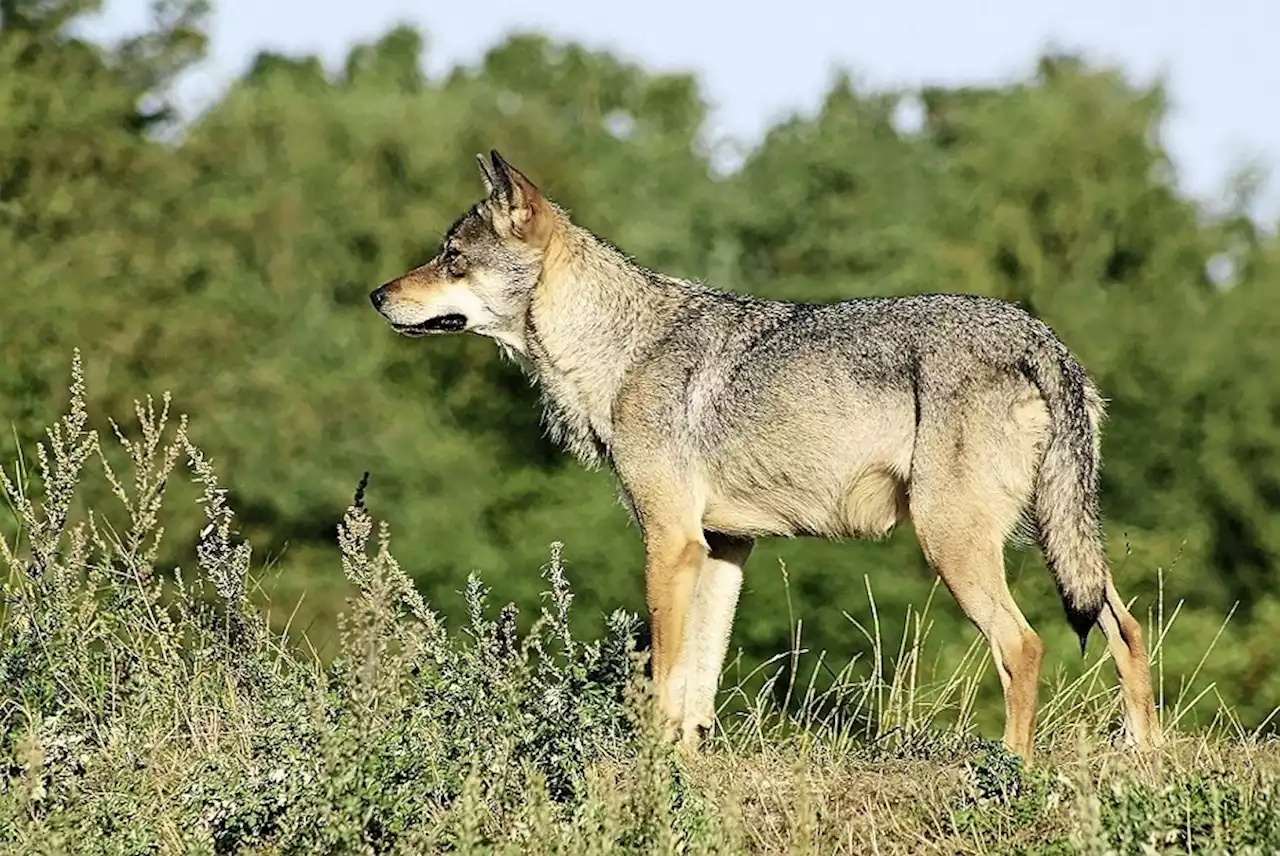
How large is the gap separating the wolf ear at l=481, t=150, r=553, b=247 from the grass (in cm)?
203

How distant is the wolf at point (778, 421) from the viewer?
7848mm

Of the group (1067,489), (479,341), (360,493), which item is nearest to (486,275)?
(360,493)

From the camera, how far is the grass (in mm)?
5875

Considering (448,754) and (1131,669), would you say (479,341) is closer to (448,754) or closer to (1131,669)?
(1131,669)

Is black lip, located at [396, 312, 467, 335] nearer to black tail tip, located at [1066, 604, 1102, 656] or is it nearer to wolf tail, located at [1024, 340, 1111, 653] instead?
wolf tail, located at [1024, 340, 1111, 653]

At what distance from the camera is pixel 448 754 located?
6.80 meters

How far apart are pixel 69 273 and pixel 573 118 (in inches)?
1446

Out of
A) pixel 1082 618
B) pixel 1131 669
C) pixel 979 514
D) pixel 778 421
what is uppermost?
pixel 778 421

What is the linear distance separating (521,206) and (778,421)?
1.68m

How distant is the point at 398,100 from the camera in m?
48.1

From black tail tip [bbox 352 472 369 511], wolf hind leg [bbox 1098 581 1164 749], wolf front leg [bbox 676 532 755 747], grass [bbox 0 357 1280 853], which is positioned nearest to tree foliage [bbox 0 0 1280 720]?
wolf front leg [bbox 676 532 755 747]

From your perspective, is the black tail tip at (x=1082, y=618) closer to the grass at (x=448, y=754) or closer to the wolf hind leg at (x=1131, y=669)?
the wolf hind leg at (x=1131, y=669)

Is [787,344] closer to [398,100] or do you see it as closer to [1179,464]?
[1179,464]

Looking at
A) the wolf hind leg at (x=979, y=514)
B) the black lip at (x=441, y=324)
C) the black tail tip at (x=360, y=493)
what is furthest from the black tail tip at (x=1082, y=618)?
the black lip at (x=441, y=324)
